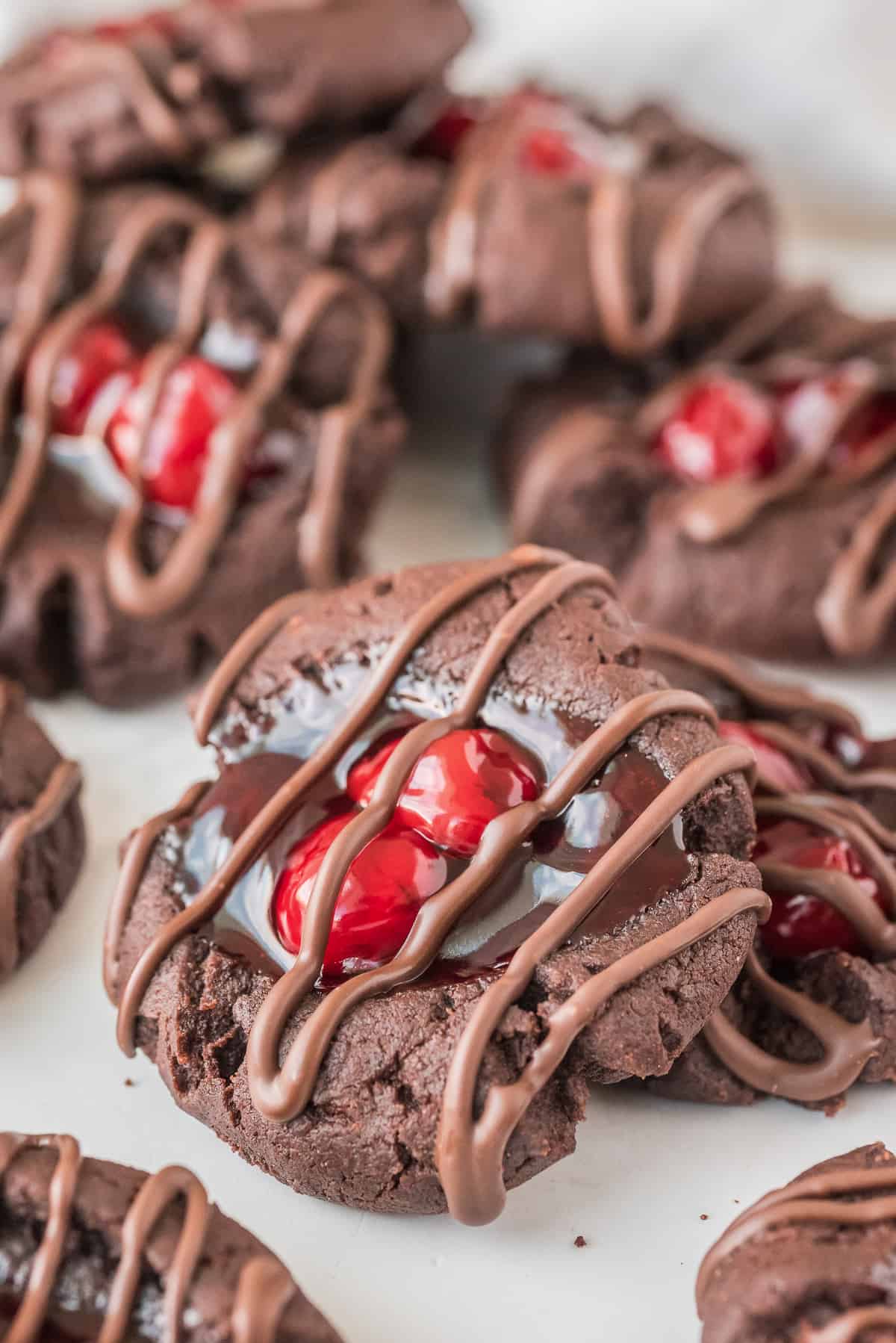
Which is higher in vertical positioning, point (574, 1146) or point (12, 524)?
point (12, 524)

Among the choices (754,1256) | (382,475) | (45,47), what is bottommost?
(754,1256)

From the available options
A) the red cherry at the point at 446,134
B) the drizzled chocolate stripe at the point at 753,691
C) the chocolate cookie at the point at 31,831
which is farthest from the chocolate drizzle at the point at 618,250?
the chocolate cookie at the point at 31,831

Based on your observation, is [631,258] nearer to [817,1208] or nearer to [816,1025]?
[816,1025]

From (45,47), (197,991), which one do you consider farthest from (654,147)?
(197,991)

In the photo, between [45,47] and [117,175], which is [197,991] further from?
[45,47]

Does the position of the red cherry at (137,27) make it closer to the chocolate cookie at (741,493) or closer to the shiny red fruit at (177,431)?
the shiny red fruit at (177,431)

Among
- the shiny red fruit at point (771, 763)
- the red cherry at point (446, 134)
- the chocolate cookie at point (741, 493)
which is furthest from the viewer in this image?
the red cherry at point (446, 134)
